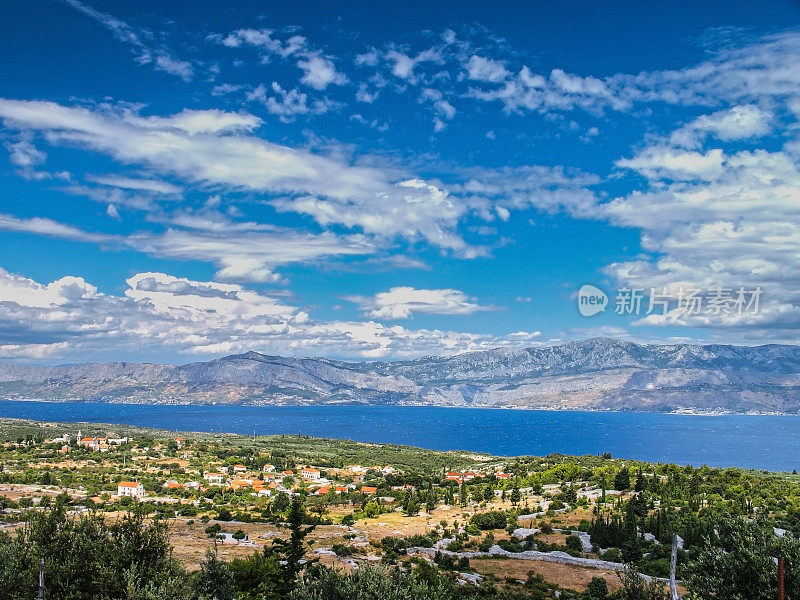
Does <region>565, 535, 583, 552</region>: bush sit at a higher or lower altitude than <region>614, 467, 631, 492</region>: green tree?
lower

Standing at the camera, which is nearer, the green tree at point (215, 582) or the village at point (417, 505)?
the green tree at point (215, 582)

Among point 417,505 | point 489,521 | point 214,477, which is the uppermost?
point 489,521

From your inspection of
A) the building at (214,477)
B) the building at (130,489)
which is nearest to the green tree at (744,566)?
the building at (130,489)

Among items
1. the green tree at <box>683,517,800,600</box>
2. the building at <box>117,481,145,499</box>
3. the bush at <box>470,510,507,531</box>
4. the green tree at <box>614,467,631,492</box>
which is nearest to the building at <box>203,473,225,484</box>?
the building at <box>117,481,145,499</box>

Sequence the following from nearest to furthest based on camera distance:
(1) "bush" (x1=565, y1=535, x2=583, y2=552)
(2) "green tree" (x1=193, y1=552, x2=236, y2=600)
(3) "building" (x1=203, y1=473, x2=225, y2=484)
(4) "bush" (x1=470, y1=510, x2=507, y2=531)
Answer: (2) "green tree" (x1=193, y1=552, x2=236, y2=600), (1) "bush" (x1=565, y1=535, x2=583, y2=552), (4) "bush" (x1=470, y1=510, x2=507, y2=531), (3) "building" (x1=203, y1=473, x2=225, y2=484)

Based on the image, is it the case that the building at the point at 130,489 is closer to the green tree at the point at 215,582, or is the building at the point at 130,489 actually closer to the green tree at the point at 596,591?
the green tree at the point at 215,582

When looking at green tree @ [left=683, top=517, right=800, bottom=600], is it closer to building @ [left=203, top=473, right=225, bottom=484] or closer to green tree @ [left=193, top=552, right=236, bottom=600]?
green tree @ [left=193, top=552, right=236, bottom=600]

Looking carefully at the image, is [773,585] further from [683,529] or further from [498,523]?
[498,523]

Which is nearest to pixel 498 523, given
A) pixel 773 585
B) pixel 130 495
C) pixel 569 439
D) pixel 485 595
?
pixel 485 595

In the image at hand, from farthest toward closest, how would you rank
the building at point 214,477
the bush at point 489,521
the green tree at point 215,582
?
the building at point 214,477 → the bush at point 489,521 → the green tree at point 215,582

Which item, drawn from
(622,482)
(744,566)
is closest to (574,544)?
(622,482)

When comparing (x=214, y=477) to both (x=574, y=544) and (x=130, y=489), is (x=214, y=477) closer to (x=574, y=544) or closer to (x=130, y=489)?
(x=130, y=489)

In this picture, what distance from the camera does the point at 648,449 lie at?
162 m

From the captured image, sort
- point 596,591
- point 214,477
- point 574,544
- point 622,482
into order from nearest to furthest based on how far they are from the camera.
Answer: point 596,591, point 574,544, point 622,482, point 214,477
